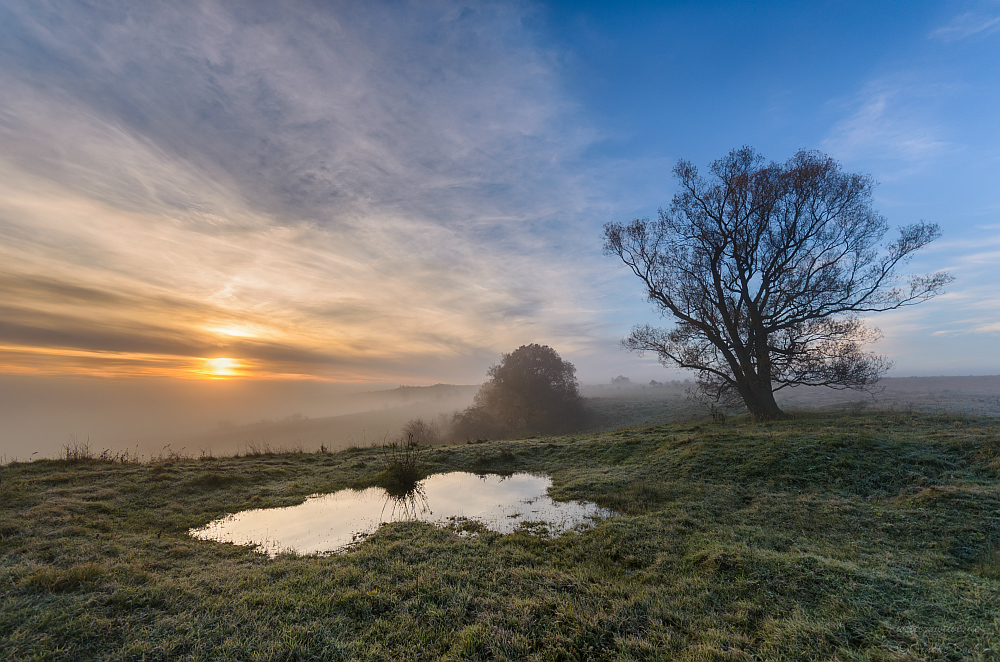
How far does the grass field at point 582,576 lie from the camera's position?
3977 mm

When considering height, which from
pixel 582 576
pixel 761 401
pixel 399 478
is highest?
pixel 761 401

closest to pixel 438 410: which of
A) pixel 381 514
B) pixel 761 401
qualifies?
pixel 761 401

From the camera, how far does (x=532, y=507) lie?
9117 millimetres

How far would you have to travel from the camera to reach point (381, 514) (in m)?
8.85

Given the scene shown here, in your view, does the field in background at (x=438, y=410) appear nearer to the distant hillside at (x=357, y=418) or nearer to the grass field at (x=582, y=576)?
the distant hillside at (x=357, y=418)

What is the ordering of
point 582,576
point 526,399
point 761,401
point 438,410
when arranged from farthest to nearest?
point 438,410, point 526,399, point 761,401, point 582,576

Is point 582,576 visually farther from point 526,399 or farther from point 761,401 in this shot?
point 526,399

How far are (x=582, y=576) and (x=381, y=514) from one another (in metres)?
5.33

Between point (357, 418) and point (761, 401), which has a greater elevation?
point (761, 401)

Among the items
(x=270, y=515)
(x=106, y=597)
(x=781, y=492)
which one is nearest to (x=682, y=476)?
(x=781, y=492)

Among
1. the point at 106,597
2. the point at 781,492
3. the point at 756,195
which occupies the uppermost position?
the point at 756,195

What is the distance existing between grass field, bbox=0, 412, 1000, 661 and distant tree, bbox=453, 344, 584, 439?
30.9m

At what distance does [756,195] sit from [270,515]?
77.7 ft

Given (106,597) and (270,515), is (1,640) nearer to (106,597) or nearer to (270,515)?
(106,597)
